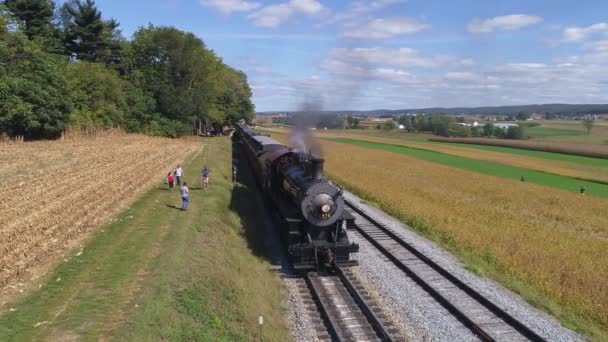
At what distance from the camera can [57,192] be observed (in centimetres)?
2152

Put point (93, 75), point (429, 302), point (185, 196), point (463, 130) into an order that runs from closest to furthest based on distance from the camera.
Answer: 1. point (429, 302)
2. point (185, 196)
3. point (93, 75)
4. point (463, 130)

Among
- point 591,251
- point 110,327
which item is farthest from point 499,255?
point 110,327

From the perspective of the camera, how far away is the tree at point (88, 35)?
59.4m

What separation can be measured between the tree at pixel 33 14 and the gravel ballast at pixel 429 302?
55183 mm

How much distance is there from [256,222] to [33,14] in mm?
50244

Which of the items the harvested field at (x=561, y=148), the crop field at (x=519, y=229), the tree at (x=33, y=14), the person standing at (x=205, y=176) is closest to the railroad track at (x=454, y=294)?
the crop field at (x=519, y=229)

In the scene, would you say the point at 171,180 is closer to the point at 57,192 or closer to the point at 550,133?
the point at 57,192

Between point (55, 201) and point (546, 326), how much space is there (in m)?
20.6

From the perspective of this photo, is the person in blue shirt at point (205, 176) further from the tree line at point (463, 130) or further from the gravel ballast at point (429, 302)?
the tree line at point (463, 130)

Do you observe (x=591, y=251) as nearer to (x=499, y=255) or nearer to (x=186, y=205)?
(x=499, y=255)

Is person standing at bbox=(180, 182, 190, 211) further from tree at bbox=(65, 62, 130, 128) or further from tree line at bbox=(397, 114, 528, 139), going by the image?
tree line at bbox=(397, 114, 528, 139)

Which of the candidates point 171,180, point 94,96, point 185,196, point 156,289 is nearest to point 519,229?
point 185,196

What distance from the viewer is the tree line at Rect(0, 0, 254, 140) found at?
40.0m

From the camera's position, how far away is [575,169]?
200ft
